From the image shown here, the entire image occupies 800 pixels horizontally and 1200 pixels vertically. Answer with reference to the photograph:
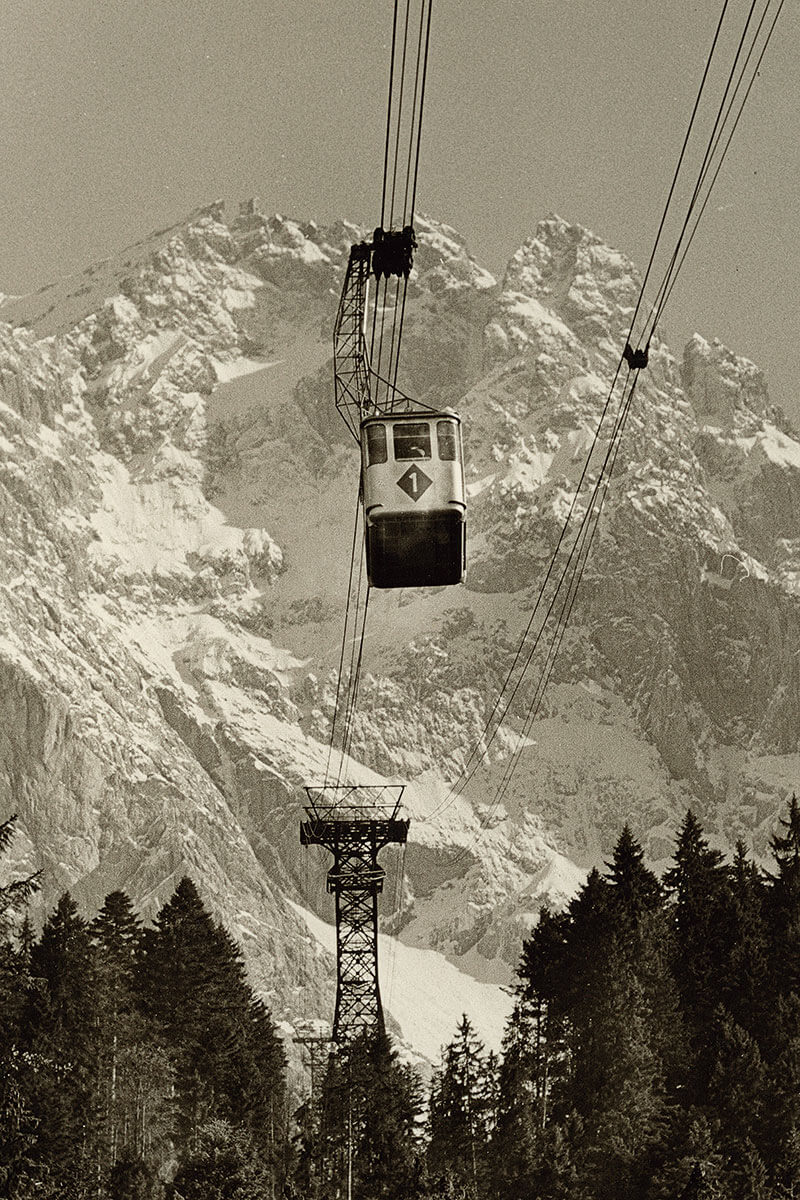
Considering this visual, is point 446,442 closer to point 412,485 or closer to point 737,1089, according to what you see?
point 412,485

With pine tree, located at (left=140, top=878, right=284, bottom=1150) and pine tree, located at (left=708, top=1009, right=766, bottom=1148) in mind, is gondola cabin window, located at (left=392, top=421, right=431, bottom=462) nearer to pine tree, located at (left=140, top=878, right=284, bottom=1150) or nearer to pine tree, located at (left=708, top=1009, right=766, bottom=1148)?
pine tree, located at (left=708, top=1009, right=766, bottom=1148)

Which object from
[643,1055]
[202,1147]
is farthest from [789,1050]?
[202,1147]

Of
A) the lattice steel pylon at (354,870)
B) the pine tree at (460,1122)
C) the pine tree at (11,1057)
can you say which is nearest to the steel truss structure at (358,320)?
the pine tree at (11,1057)

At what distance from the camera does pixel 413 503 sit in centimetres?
3419

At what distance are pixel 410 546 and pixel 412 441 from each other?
1.97 metres

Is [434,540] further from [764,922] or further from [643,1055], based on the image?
[764,922]

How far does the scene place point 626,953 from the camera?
206ft

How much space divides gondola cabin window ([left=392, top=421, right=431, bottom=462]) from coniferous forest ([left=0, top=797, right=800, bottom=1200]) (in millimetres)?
14687

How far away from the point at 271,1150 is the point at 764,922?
22015 mm

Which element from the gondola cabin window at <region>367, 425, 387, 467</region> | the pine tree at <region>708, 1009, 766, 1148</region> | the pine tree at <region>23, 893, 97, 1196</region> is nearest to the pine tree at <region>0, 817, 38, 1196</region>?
the gondola cabin window at <region>367, 425, 387, 467</region>

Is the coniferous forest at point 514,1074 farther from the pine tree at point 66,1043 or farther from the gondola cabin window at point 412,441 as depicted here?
the gondola cabin window at point 412,441

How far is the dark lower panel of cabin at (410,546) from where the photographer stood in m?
33.9

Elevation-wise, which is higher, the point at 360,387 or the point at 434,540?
the point at 360,387

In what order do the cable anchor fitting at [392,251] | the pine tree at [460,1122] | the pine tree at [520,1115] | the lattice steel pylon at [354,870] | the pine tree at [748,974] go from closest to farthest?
the cable anchor fitting at [392,251] → the pine tree at [520,1115] → the pine tree at [748,974] → the lattice steel pylon at [354,870] → the pine tree at [460,1122]
